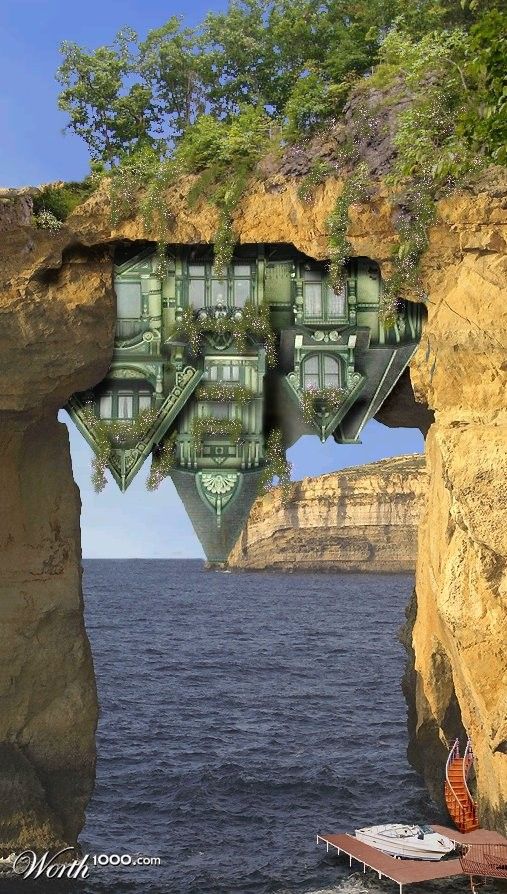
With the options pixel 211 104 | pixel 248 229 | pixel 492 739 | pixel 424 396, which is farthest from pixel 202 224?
pixel 492 739

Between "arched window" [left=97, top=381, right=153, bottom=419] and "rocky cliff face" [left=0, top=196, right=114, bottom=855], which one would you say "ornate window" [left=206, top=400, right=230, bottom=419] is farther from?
"rocky cliff face" [left=0, top=196, right=114, bottom=855]

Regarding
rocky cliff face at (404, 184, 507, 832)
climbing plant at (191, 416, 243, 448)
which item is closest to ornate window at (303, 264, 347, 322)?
rocky cliff face at (404, 184, 507, 832)

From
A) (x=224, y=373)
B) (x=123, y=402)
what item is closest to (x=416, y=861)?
(x=224, y=373)

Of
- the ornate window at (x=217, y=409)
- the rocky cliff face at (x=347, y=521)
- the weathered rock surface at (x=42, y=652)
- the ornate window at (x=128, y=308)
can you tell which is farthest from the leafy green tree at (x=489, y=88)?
the rocky cliff face at (x=347, y=521)

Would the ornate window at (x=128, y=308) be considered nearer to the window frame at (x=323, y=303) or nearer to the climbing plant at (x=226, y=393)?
the climbing plant at (x=226, y=393)

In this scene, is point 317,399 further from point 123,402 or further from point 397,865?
point 397,865

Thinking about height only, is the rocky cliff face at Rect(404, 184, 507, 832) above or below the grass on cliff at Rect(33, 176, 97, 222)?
below
